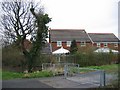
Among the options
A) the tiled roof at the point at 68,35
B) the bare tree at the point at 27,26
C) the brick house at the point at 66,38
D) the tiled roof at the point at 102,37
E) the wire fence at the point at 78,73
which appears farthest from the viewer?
the tiled roof at the point at 102,37

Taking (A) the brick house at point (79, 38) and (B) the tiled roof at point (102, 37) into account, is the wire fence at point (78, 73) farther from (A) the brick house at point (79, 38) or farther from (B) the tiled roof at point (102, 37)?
(B) the tiled roof at point (102, 37)

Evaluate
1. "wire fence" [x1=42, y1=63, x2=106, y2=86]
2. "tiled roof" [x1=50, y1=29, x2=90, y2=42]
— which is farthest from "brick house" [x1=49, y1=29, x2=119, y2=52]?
"wire fence" [x1=42, y1=63, x2=106, y2=86]

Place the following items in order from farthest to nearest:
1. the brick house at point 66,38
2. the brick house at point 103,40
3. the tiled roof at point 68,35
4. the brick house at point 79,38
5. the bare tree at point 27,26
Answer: the brick house at point 103,40 → the tiled roof at point 68,35 → the brick house at point 79,38 → the brick house at point 66,38 → the bare tree at point 27,26

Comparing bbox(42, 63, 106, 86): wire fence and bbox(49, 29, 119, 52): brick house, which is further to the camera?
bbox(49, 29, 119, 52): brick house

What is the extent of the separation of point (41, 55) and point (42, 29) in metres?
3.34

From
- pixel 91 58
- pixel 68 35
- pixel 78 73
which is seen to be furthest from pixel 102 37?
pixel 78 73

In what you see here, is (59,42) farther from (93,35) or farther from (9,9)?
(9,9)

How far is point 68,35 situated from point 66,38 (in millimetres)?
1456

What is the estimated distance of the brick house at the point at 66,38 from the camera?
54125 millimetres

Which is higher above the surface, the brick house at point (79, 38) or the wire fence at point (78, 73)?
the brick house at point (79, 38)

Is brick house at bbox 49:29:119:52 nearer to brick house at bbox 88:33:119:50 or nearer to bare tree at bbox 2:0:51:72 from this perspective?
brick house at bbox 88:33:119:50

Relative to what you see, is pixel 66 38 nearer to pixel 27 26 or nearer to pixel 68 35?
pixel 68 35

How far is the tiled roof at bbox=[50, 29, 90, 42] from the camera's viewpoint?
54.9 metres

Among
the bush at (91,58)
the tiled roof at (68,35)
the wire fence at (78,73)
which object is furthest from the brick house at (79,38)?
the wire fence at (78,73)
